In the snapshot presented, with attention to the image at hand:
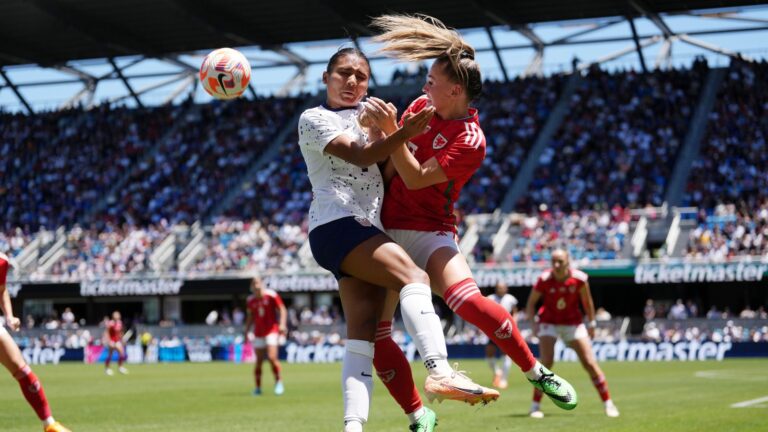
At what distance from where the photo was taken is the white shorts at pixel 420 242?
7371 mm

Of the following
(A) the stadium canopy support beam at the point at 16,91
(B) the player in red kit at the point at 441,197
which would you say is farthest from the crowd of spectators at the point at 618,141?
(B) the player in red kit at the point at 441,197

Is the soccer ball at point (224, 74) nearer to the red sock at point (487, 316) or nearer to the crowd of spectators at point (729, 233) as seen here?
the red sock at point (487, 316)

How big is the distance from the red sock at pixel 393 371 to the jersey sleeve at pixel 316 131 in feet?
4.52

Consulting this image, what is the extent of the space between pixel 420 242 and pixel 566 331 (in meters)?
7.93

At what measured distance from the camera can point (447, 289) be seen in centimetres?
716

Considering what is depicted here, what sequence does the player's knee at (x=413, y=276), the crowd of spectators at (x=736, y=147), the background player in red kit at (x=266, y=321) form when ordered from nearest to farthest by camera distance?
1. the player's knee at (x=413, y=276)
2. the background player in red kit at (x=266, y=321)
3. the crowd of spectators at (x=736, y=147)

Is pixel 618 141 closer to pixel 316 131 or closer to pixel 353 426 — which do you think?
pixel 316 131

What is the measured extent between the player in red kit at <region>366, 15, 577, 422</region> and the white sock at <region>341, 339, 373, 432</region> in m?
0.38

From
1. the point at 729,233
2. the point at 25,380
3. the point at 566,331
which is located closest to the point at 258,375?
the point at 566,331

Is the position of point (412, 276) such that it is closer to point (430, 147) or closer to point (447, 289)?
point (447, 289)

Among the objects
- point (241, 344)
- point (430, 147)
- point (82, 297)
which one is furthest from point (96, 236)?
point (430, 147)

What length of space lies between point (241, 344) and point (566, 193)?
13444mm

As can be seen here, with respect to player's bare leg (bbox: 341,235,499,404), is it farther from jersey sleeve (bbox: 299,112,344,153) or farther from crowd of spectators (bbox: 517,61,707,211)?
crowd of spectators (bbox: 517,61,707,211)

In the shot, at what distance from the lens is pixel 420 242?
738cm
